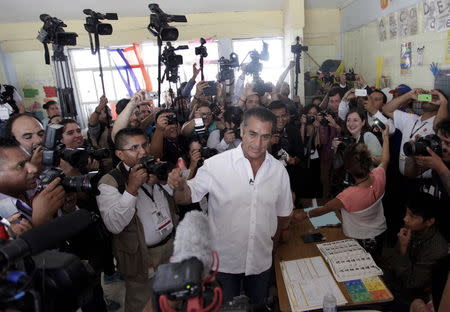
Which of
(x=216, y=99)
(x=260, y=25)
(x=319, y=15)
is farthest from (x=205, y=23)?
(x=216, y=99)

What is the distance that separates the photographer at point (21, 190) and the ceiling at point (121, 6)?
6137 millimetres

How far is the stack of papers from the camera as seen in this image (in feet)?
5.17

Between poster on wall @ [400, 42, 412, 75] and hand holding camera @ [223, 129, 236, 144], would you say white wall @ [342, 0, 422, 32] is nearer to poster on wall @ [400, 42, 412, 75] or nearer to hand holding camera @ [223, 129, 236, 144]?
poster on wall @ [400, 42, 412, 75]

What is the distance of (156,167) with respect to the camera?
157 centimetres

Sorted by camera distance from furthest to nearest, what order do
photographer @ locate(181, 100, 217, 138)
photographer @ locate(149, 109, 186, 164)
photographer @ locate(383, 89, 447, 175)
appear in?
photographer @ locate(181, 100, 217, 138)
photographer @ locate(383, 89, 447, 175)
photographer @ locate(149, 109, 186, 164)

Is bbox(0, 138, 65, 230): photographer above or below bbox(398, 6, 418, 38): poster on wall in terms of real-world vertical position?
below

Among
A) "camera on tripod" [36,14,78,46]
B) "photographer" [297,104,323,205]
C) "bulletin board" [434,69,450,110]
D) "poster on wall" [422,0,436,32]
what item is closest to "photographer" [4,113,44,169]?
"camera on tripod" [36,14,78,46]

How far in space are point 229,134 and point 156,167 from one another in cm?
119

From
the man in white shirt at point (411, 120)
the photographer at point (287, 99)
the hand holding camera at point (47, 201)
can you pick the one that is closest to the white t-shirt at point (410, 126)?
the man in white shirt at point (411, 120)

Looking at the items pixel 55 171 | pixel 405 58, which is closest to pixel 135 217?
pixel 55 171

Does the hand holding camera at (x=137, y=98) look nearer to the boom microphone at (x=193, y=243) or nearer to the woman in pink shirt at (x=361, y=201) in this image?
the woman in pink shirt at (x=361, y=201)

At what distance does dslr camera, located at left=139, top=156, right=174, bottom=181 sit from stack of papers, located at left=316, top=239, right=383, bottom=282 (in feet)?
3.33

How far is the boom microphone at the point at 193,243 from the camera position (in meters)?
0.66

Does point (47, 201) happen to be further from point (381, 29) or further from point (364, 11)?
point (364, 11)
